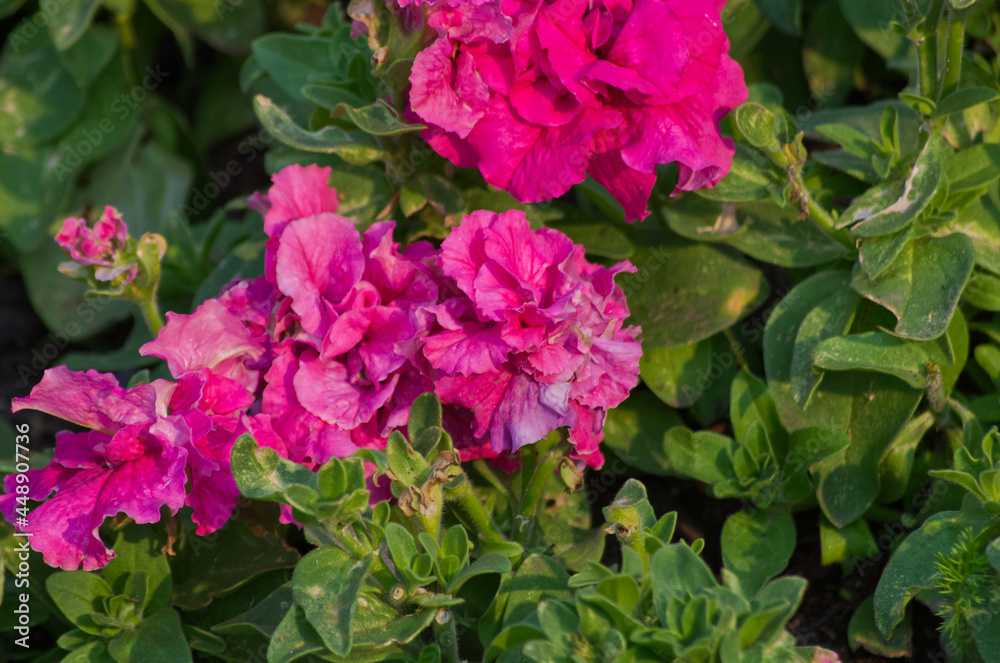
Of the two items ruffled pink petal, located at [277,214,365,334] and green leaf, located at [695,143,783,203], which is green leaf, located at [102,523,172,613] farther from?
green leaf, located at [695,143,783,203]

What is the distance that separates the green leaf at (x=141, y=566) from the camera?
5.15 feet

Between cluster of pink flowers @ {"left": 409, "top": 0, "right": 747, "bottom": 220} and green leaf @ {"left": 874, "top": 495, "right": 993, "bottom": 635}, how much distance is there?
25.9 inches

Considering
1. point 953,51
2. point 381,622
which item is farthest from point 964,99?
point 381,622

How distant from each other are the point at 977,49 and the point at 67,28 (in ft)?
7.72

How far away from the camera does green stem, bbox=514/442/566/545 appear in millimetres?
1483

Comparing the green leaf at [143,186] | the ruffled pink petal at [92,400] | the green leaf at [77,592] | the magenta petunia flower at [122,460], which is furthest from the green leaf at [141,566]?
the green leaf at [143,186]

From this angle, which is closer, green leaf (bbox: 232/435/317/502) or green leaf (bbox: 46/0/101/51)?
green leaf (bbox: 232/435/317/502)

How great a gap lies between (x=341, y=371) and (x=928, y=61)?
1151 millimetres

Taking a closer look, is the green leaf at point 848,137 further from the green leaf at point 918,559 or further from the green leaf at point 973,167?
the green leaf at point 918,559

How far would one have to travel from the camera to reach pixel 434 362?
1.39 meters

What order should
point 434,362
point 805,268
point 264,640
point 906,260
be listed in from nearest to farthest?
1. point 434,362
2. point 264,640
3. point 906,260
4. point 805,268

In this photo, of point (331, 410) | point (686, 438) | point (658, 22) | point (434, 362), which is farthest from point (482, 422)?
point (658, 22)

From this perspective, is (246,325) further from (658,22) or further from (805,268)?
(805,268)

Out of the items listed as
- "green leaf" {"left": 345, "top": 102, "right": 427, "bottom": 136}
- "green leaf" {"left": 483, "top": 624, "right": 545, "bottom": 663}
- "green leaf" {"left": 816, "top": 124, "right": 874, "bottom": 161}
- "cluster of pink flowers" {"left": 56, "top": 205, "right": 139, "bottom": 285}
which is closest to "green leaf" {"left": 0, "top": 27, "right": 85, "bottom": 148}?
"cluster of pink flowers" {"left": 56, "top": 205, "right": 139, "bottom": 285}
